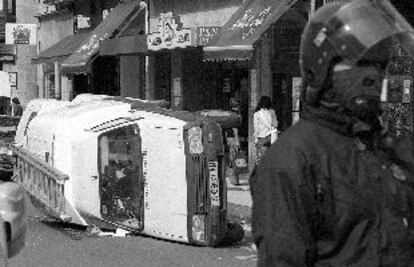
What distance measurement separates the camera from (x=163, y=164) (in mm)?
10148

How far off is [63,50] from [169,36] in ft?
33.5

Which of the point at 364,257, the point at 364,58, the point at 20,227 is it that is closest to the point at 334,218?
the point at 364,257

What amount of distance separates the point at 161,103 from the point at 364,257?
9.43 m

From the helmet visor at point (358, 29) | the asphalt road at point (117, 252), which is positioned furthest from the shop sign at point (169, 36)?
the helmet visor at point (358, 29)

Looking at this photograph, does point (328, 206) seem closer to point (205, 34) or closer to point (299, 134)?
point (299, 134)

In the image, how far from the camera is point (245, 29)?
1738 centimetres

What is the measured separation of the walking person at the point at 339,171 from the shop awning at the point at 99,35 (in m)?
22.6

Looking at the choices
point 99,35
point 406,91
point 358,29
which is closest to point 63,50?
point 99,35

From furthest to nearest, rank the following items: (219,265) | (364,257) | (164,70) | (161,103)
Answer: (164,70)
(161,103)
(219,265)
(364,257)

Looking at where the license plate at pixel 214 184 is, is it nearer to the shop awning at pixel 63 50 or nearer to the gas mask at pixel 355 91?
the gas mask at pixel 355 91

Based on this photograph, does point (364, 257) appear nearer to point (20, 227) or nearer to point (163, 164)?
point (20, 227)

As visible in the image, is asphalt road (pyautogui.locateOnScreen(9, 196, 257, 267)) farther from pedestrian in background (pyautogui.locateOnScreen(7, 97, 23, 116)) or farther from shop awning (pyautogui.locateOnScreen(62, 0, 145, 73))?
pedestrian in background (pyautogui.locateOnScreen(7, 97, 23, 116))

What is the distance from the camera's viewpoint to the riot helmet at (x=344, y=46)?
2602mm

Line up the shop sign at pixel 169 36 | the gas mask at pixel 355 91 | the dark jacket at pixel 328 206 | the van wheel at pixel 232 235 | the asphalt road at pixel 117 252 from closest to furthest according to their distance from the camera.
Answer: the dark jacket at pixel 328 206 → the gas mask at pixel 355 91 → the asphalt road at pixel 117 252 → the van wheel at pixel 232 235 → the shop sign at pixel 169 36
